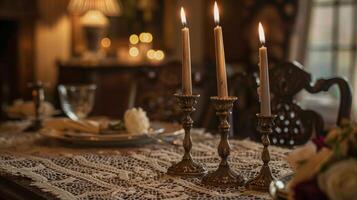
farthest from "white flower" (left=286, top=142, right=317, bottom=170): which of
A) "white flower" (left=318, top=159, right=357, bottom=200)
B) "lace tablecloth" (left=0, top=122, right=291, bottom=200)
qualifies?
"lace tablecloth" (left=0, top=122, right=291, bottom=200)

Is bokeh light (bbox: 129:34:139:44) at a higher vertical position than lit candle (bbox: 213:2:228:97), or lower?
higher

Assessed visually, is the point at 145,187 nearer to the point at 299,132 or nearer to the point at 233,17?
the point at 299,132

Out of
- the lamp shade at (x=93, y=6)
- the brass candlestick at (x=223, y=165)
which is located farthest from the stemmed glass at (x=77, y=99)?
the lamp shade at (x=93, y=6)

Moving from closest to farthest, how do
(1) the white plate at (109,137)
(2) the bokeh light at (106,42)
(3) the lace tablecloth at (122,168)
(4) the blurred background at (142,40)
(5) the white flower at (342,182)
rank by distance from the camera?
(5) the white flower at (342,182)
(3) the lace tablecloth at (122,168)
(1) the white plate at (109,137)
(4) the blurred background at (142,40)
(2) the bokeh light at (106,42)

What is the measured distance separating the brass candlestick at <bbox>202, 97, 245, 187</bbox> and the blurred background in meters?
2.33

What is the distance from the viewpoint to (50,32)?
13.9 ft

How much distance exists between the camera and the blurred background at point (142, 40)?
13.0ft

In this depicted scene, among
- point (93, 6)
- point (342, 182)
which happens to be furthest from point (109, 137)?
point (93, 6)

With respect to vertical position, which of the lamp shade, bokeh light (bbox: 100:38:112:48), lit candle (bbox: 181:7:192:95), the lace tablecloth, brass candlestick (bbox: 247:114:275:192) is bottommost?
the lace tablecloth

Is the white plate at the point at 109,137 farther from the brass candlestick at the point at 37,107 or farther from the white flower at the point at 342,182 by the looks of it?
the white flower at the point at 342,182

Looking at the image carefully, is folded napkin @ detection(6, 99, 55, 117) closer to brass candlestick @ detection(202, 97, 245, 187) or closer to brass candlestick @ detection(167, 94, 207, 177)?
brass candlestick @ detection(167, 94, 207, 177)

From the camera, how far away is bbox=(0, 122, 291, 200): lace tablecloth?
3.88 feet

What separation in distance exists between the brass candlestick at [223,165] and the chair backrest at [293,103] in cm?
71

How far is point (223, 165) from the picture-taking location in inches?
50.3
